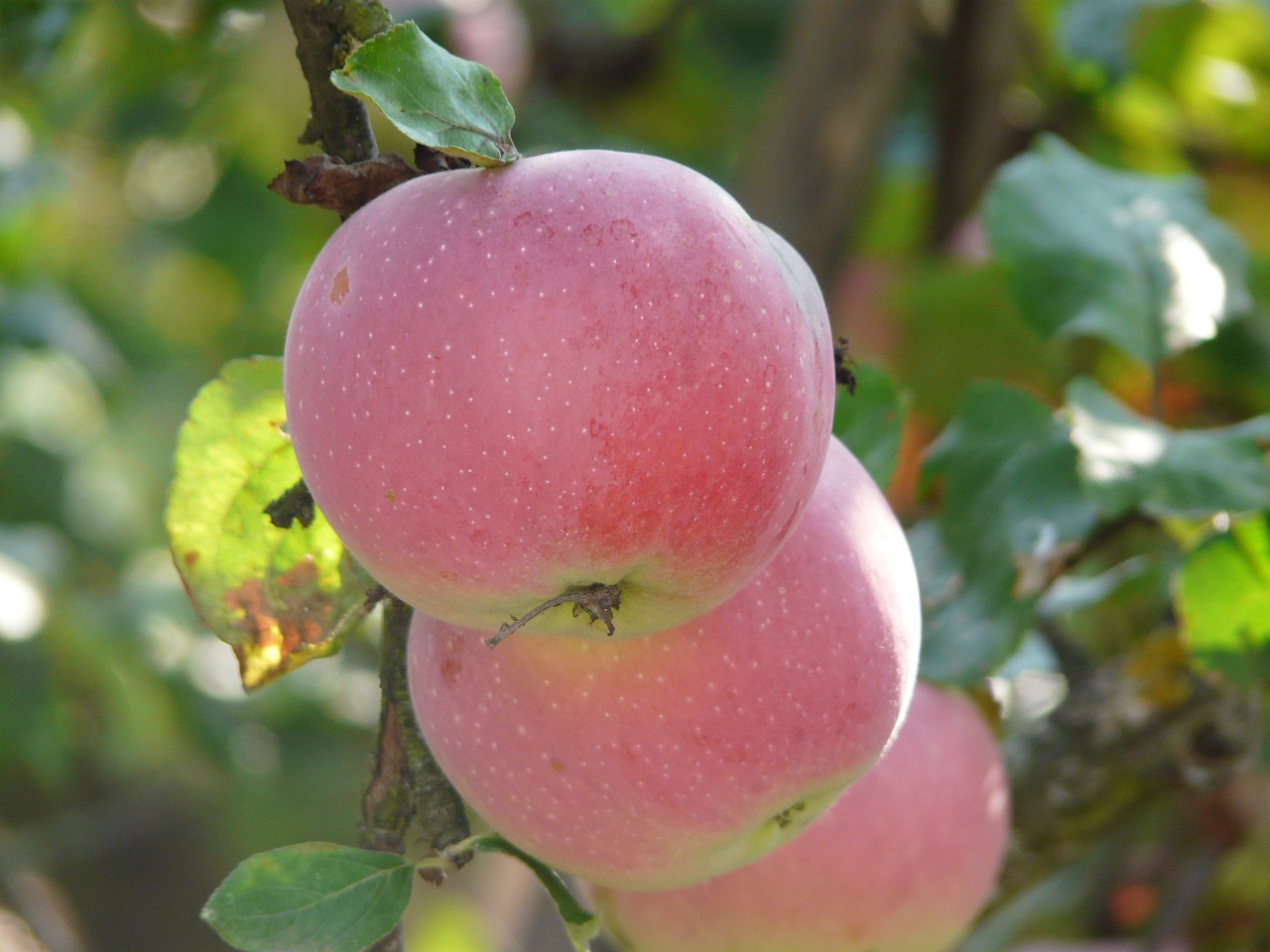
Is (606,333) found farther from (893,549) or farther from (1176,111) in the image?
(1176,111)

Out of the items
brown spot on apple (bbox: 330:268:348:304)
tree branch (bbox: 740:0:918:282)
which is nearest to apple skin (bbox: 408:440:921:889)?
brown spot on apple (bbox: 330:268:348:304)

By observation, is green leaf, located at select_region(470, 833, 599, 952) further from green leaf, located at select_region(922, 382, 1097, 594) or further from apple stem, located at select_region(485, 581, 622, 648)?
green leaf, located at select_region(922, 382, 1097, 594)

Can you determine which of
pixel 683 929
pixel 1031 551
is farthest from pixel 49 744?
pixel 1031 551

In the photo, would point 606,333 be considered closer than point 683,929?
Yes

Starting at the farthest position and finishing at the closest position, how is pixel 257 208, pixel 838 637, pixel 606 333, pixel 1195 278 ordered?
pixel 257 208 < pixel 1195 278 < pixel 838 637 < pixel 606 333

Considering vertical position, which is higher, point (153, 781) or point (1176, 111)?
point (1176, 111)

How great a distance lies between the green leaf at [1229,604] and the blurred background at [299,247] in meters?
0.35

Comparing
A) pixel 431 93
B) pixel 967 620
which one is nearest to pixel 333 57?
pixel 431 93

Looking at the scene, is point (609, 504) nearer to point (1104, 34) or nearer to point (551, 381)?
point (551, 381)

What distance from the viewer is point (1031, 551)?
2.32 feet

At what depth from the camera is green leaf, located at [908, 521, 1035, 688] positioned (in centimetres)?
66

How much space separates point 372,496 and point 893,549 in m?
0.20

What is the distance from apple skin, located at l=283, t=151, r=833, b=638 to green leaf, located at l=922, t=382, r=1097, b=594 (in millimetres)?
343

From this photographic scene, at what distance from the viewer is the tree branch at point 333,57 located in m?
0.44
